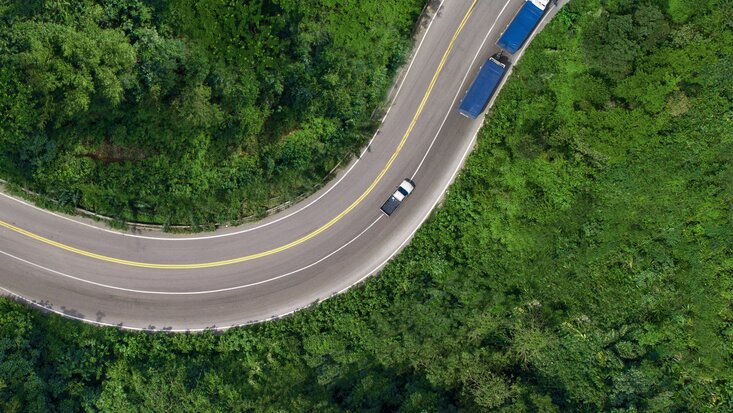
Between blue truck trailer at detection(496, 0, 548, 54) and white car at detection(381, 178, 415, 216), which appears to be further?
white car at detection(381, 178, 415, 216)

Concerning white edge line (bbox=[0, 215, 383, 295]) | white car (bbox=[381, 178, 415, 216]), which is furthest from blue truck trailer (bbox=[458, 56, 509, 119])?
white edge line (bbox=[0, 215, 383, 295])

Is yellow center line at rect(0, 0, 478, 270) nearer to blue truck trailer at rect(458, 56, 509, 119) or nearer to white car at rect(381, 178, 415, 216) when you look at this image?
white car at rect(381, 178, 415, 216)

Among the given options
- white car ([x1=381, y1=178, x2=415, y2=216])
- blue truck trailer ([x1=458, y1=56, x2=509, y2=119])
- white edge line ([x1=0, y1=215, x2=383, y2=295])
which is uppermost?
blue truck trailer ([x1=458, y1=56, x2=509, y2=119])

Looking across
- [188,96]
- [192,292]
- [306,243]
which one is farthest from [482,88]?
[192,292]

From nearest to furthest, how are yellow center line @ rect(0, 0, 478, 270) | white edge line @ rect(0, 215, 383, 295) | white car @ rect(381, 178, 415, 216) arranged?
yellow center line @ rect(0, 0, 478, 270) → white edge line @ rect(0, 215, 383, 295) → white car @ rect(381, 178, 415, 216)

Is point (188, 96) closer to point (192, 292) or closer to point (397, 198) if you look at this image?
point (192, 292)
